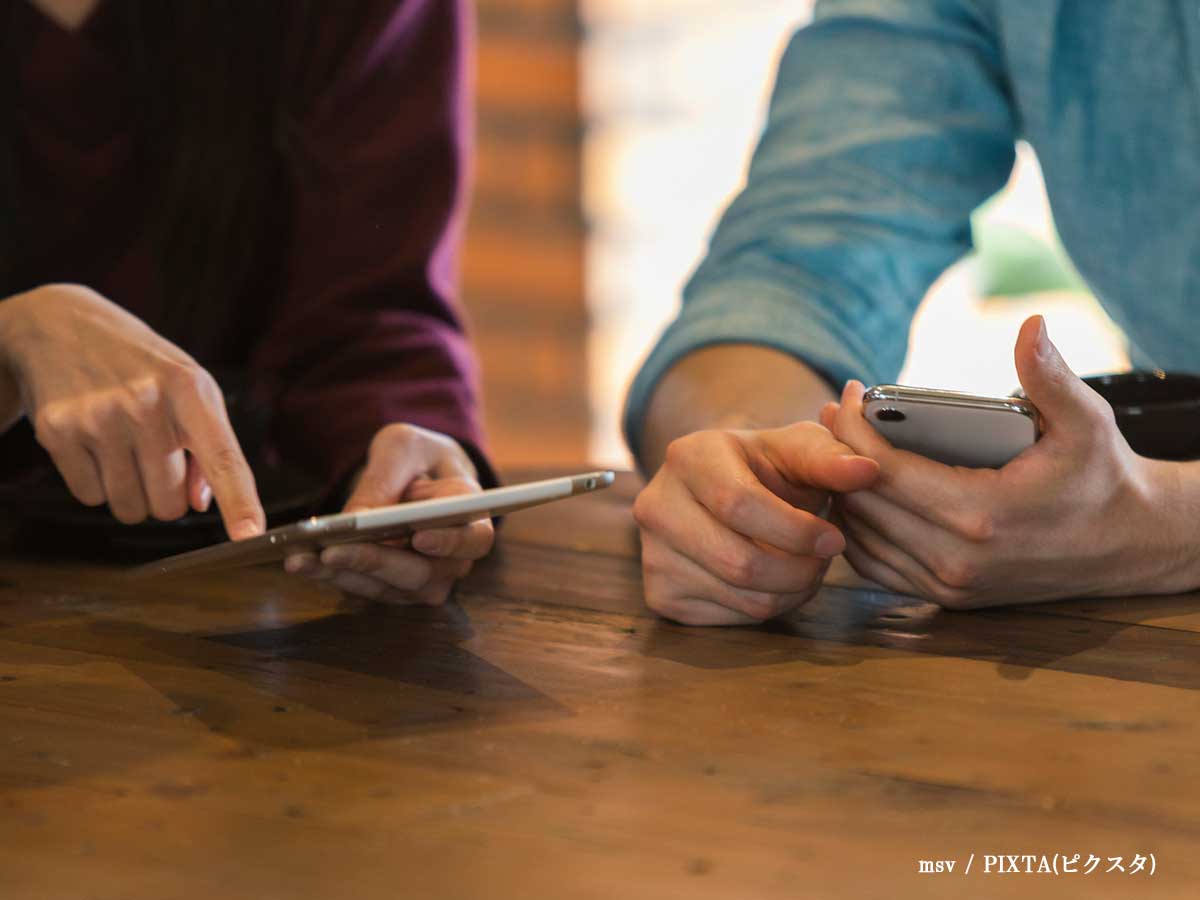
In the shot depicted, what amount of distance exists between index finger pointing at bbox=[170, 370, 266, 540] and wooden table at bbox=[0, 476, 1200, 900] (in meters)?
0.07

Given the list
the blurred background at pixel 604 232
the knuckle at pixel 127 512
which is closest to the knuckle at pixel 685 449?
the knuckle at pixel 127 512

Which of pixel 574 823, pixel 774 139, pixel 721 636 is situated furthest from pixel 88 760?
pixel 774 139

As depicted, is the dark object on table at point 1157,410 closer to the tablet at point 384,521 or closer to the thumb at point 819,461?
the thumb at point 819,461

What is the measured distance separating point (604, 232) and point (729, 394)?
7.23ft

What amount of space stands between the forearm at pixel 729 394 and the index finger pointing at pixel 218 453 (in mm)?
344

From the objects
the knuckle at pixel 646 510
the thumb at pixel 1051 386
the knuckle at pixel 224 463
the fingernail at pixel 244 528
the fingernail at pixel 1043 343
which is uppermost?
the fingernail at pixel 1043 343

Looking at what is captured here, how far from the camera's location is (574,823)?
0.44 metres

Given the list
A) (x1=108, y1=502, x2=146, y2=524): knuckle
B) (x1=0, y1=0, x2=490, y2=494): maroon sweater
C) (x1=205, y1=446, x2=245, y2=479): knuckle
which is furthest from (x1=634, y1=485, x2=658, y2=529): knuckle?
(x1=0, y1=0, x2=490, y2=494): maroon sweater

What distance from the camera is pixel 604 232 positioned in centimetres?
308

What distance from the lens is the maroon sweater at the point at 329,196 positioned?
1173 mm

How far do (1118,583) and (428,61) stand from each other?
89cm

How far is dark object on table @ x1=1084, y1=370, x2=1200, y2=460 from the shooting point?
2.41 ft

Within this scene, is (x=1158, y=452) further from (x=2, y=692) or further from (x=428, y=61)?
(x=428, y=61)

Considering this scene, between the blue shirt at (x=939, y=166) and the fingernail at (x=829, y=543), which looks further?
the blue shirt at (x=939, y=166)
